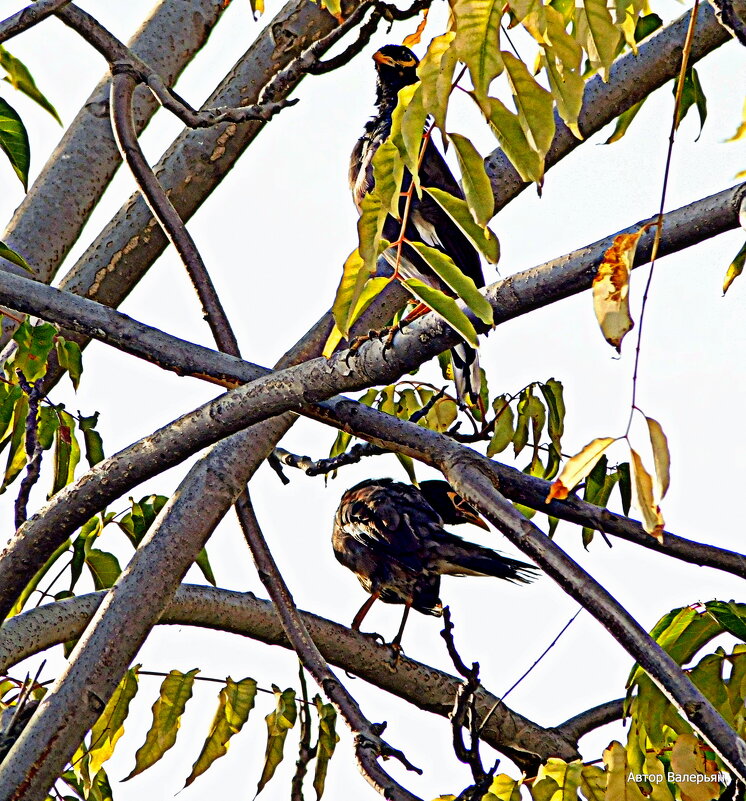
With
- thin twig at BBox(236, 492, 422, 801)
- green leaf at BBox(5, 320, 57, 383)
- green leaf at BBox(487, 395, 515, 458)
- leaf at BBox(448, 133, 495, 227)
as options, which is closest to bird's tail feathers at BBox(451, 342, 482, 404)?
green leaf at BBox(487, 395, 515, 458)

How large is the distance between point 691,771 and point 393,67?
10.2 ft

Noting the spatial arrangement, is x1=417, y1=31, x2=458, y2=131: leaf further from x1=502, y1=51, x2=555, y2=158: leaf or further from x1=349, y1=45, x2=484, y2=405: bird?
x1=349, y1=45, x2=484, y2=405: bird

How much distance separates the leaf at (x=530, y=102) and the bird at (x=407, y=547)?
10.4 feet

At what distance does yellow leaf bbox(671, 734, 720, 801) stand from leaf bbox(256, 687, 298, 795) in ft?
3.57

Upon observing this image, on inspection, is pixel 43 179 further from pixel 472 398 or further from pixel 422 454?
pixel 422 454

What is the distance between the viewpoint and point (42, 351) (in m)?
2.23

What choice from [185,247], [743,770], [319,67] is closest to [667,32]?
[319,67]

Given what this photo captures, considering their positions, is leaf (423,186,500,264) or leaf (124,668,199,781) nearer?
leaf (423,186,500,264)

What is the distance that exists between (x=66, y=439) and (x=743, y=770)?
1.80 meters

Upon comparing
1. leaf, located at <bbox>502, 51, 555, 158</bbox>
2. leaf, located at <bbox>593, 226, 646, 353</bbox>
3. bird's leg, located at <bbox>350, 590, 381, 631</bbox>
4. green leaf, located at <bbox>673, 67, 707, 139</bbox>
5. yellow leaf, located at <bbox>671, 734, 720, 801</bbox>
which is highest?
green leaf, located at <bbox>673, 67, 707, 139</bbox>

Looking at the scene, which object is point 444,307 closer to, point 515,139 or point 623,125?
point 515,139

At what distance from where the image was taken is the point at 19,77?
6.49 ft

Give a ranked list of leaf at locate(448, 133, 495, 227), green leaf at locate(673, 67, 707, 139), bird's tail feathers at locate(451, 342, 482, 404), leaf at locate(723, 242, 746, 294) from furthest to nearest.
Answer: bird's tail feathers at locate(451, 342, 482, 404)
green leaf at locate(673, 67, 707, 139)
leaf at locate(723, 242, 746, 294)
leaf at locate(448, 133, 495, 227)

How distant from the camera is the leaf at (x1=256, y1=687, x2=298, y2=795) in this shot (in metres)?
2.43
